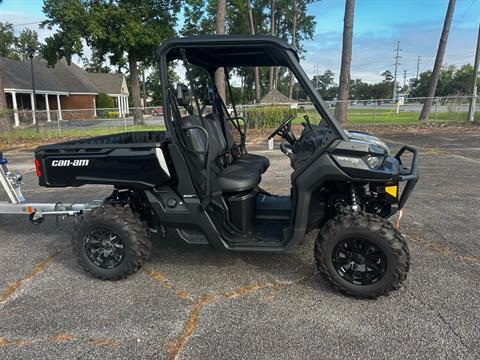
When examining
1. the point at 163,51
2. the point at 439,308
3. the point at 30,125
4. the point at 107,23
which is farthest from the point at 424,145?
the point at 107,23

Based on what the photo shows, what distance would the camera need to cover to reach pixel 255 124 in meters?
17.5

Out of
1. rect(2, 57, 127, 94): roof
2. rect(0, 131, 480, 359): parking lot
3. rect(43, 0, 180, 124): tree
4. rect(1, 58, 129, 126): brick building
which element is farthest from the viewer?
rect(2, 57, 127, 94): roof

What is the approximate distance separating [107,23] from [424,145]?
20.6m

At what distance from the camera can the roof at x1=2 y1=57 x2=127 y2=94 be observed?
3024 centimetres

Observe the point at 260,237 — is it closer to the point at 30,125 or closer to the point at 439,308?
the point at 439,308

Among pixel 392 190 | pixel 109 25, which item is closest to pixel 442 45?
pixel 109 25

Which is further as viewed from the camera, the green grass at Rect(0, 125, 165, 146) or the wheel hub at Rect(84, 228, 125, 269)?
the green grass at Rect(0, 125, 165, 146)

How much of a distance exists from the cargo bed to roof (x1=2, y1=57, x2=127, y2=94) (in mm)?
29497

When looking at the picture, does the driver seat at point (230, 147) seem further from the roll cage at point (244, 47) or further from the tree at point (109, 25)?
the tree at point (109, 25)

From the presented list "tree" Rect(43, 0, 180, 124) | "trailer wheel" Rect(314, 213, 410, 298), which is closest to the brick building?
"tree" Rect(43, 0, 180, 124)

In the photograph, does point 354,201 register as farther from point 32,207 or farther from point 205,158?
point 32,207

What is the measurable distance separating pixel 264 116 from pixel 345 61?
448cm

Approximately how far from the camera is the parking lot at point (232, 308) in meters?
2.51

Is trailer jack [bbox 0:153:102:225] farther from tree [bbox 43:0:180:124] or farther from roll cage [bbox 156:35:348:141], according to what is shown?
tree [bbox 43:0:180:124]
